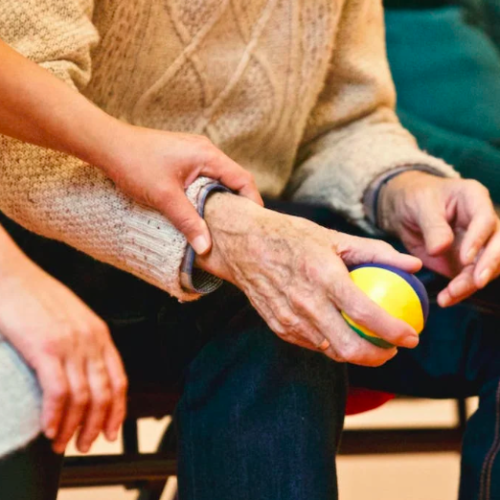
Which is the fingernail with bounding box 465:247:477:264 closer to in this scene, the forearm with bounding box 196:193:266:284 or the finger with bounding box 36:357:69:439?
the forearm with bounding box 196:193:266:284

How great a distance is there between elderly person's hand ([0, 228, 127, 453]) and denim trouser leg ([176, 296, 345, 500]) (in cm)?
17

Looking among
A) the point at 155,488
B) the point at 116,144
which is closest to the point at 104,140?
the point at 116,144

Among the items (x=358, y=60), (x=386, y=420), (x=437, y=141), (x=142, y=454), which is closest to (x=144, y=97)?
(x=358, y=60)

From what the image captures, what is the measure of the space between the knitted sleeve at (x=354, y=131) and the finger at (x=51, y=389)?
1.83ft

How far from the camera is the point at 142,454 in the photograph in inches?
39.1

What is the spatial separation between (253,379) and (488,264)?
0.29 meters

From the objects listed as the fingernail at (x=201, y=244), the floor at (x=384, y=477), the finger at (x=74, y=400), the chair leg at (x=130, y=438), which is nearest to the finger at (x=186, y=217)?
the fingernail at (x=201, y=244)

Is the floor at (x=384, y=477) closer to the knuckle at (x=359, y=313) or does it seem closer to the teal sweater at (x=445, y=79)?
the teal sweater at (x=445, y=79)

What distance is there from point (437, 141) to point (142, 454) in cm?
80

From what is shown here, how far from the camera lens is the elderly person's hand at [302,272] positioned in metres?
0.62

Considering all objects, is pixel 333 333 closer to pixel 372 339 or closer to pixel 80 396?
pixel 372 339

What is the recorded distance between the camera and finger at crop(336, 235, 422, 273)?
66 centimetres

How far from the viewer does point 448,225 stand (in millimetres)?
866

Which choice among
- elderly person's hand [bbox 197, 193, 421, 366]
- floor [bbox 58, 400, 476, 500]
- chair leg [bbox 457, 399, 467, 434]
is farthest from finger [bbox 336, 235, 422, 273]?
floor [bbox 58, 400, 476, 500]
